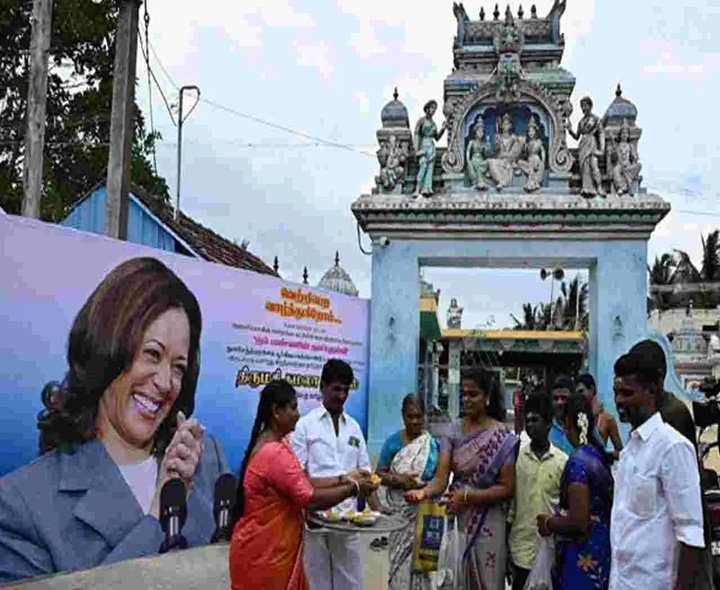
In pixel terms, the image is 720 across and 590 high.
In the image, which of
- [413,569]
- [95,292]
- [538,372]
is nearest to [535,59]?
[95,292]

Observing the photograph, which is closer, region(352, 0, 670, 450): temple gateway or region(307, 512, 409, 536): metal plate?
region(307, 512, 409, 536): metal plate

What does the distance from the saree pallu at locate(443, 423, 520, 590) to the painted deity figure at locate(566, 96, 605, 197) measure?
8368 millimetres

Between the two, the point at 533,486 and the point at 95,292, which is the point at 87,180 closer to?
the point at 95,292

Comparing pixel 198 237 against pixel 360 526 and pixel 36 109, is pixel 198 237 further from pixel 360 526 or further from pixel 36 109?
pixel 360 526

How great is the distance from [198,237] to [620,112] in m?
6.41

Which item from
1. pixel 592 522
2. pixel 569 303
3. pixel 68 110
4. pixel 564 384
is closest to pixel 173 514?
pixel 564 384

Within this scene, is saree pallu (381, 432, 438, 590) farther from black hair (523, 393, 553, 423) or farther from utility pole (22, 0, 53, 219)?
utility pole (22, 0, 53, 219)

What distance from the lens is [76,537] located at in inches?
227

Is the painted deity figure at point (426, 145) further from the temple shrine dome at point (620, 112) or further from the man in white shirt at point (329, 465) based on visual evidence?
the man in white shirt at point (329, 465)

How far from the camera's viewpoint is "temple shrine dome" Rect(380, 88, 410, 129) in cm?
1264

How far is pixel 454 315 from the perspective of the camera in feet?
87.6

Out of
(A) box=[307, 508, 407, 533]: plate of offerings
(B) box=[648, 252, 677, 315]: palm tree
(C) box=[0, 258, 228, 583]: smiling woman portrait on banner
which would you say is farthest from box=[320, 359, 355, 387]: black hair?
(B) box=[648, 252, 677, 315]: palm tree

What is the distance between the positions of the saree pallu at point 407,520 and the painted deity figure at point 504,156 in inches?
302

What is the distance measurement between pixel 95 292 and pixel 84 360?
0.47 metres
